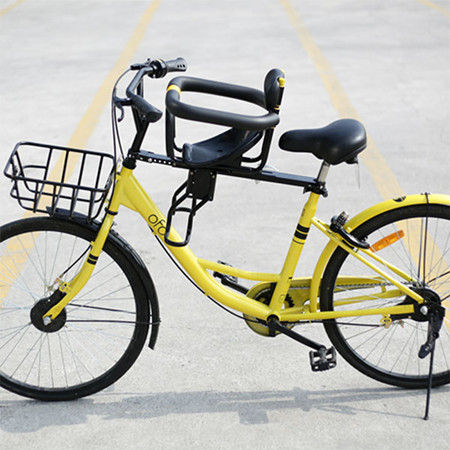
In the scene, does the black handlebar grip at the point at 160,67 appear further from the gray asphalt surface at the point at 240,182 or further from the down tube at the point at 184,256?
the gray asphalt surface at the point at 240,182

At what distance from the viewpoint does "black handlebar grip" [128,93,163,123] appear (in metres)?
2.75

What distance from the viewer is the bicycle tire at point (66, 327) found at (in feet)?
10.7

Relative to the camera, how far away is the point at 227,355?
3.77 metres

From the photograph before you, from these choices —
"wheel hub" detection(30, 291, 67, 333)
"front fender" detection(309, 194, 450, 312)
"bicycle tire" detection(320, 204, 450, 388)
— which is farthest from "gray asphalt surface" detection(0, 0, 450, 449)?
"front fender" detection(309, 194, 450, 312)

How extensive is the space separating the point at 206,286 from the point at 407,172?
10.2 feet

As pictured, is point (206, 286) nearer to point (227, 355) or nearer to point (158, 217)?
point (158, 217)

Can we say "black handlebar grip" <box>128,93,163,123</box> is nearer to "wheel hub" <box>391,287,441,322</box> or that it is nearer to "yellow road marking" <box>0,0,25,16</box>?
"wheel hub" <box>391,287,441,322</box>

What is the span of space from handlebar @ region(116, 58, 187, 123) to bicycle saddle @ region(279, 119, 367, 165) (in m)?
0.59

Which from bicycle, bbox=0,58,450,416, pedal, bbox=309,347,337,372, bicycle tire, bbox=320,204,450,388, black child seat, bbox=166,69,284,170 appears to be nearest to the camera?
black child seat, bbox=166,69,284,170

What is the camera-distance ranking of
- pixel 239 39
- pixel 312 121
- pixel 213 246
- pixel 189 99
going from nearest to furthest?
pixel 213 246 < pixel 312 121 < pixel 189 99 < pixel 239 39

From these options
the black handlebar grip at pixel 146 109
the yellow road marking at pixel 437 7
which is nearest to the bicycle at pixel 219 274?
the black handlebar grip at pixel 146 109

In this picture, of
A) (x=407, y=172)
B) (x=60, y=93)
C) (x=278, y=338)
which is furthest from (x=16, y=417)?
(x=60, y=93)

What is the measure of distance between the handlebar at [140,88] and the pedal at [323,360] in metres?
1.36

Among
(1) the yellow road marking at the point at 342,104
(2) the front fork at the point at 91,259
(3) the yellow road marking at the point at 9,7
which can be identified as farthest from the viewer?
(3) the yellow road marking at the point at 9,7
